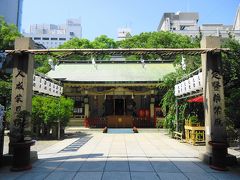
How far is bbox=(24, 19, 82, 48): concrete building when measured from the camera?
4811 inches

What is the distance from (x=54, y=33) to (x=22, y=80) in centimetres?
12495

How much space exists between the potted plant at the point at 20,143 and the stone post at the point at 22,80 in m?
0.33

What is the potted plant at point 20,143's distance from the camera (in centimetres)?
671

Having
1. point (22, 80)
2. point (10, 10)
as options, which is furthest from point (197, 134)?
point (10, 10)

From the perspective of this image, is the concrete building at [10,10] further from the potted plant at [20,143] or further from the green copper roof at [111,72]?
the potted plant at [20,143]

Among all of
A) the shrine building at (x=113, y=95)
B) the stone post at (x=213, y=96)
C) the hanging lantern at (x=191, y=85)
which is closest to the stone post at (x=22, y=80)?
the stone post at (x=213, y=96)

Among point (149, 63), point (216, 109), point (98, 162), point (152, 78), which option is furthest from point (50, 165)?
point (149, 63)

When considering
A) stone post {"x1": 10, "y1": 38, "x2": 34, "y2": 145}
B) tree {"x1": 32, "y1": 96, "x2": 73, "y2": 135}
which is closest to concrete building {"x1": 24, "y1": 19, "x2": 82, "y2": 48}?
tree {"x1": 32, "y1": 96, "x2": 73, "y2": 135}

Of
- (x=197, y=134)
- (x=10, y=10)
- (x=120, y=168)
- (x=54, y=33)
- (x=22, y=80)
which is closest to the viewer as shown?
(x=120, y=168)

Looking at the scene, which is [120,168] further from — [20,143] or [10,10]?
[10,10]

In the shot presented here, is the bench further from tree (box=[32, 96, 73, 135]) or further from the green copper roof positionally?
the green copper roof

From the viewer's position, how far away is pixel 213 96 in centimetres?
761

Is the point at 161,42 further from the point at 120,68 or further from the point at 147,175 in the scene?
the point at 147,175

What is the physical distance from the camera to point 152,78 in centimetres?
2231
